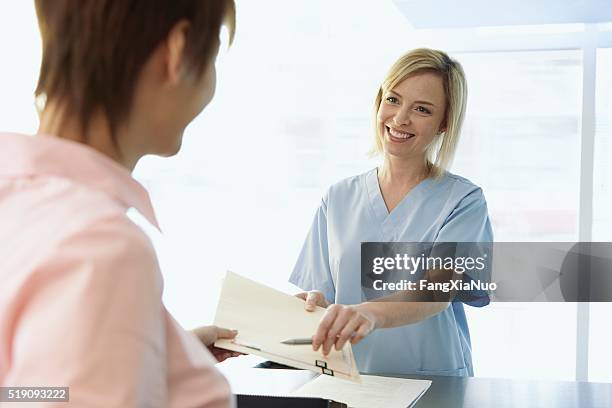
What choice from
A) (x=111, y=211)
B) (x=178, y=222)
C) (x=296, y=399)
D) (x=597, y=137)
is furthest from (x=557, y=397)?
(x=178, y=222)

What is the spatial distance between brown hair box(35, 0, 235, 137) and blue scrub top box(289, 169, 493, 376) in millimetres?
1144

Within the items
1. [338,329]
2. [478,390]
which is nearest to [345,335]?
[338,329]

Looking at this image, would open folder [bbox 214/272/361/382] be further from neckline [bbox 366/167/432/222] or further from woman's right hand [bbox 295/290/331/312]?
neckline [bbox 366/167/432/222]

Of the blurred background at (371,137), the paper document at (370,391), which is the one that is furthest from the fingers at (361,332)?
the blurred background at (371,137)

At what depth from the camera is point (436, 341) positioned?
1599 mm

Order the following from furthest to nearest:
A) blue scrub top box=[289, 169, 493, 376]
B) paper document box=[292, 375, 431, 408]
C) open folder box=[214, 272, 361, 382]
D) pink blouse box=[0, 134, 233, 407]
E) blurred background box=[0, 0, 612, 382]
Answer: blurred background box=[0, 0, 612, 382] → blue scrub top box=[289, 169, 493, 376] → paper document box=[292, 375, 431, 408] → open folder box=[214, 272, 361, 382] → pink blouse box=[0, 134, 233, 407]

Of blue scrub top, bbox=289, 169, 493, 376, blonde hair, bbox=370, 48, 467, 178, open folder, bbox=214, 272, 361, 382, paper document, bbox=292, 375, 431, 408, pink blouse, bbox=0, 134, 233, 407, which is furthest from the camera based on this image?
Result: blonde hair, bbox=370, 48, 467, 178

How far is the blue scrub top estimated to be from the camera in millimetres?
1596

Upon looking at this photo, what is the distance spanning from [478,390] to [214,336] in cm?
50

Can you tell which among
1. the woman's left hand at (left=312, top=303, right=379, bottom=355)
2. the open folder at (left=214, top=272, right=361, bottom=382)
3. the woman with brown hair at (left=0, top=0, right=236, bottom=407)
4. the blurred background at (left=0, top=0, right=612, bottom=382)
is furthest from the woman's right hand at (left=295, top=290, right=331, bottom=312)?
the blurred background at (left=0, top=0, right=612, bottom=382)

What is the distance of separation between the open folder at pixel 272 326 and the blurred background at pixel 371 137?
1.22m

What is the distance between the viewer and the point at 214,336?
104 cm

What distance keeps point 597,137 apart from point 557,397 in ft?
5.02

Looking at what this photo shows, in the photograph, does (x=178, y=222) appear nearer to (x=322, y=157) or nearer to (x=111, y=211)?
(x=322, y=157)
